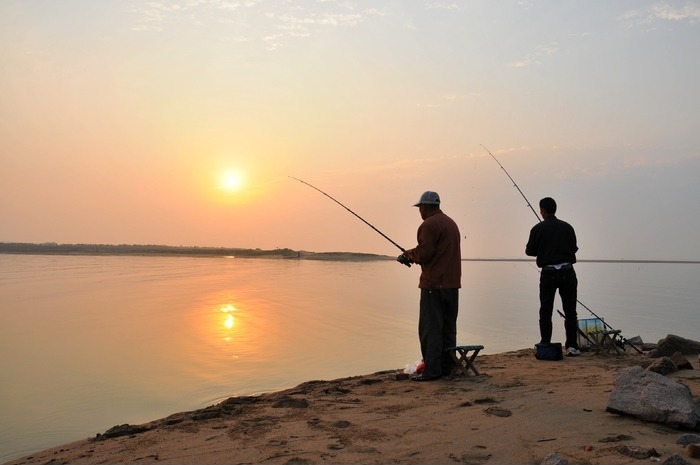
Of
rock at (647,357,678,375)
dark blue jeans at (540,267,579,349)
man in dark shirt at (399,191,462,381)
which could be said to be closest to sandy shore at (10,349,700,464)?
rock at (647,357,678,375)

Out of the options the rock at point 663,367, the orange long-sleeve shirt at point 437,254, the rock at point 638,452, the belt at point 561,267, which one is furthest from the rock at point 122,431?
the belt at point 561,267

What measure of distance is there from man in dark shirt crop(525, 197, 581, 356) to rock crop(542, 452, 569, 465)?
489cm

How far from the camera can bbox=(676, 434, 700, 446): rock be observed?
355 centimetres

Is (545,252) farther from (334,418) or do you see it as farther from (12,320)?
(12,320)

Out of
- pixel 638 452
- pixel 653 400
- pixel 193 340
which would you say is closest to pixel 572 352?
pixel 653 400

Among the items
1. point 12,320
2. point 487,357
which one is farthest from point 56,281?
point 487,357

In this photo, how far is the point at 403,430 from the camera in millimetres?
4297

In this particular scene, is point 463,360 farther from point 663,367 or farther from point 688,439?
point 688,439

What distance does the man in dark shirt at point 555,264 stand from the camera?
805 cm

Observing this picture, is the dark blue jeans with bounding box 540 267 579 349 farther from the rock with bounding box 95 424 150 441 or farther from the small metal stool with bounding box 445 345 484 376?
the rock with bounding box 95 424 150 441

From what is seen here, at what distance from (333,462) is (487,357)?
4970 millimetres

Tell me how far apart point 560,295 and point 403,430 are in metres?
4.62

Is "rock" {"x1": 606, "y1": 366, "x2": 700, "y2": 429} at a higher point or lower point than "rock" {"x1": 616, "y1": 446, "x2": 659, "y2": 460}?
higher

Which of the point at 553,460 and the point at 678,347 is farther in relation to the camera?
the point at 678,347
